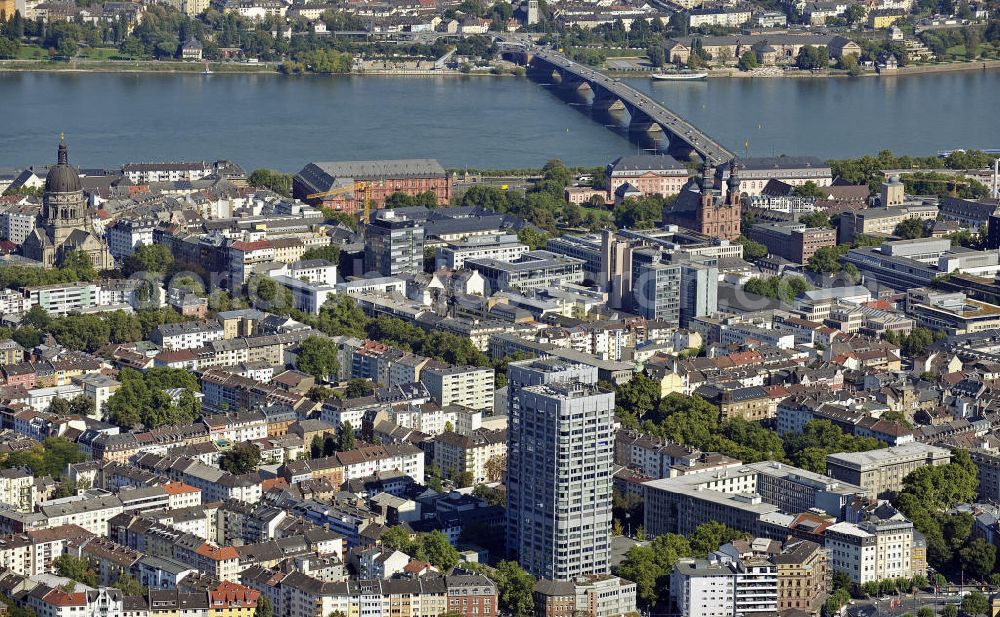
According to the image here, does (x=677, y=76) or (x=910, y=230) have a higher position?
(x=677, y=76)

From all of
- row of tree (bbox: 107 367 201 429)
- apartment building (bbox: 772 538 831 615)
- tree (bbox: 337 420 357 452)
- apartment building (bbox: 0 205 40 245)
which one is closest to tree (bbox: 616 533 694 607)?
apartment building (bbox: 772 538 831 615)

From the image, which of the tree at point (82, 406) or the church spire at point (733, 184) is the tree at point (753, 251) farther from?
the tree at point (82, 406)

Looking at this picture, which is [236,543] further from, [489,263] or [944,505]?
[489,263]

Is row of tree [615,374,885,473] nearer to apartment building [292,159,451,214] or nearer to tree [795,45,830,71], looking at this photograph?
apartment building [292,159,451,214]

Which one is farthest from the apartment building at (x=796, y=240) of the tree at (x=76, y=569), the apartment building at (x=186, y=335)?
the tree at (x=76, y=569)

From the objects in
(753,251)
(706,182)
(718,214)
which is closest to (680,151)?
(706,182)

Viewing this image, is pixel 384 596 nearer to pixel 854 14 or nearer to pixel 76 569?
pixel 76 569

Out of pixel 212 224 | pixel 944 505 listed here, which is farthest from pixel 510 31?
pixel 944 505
